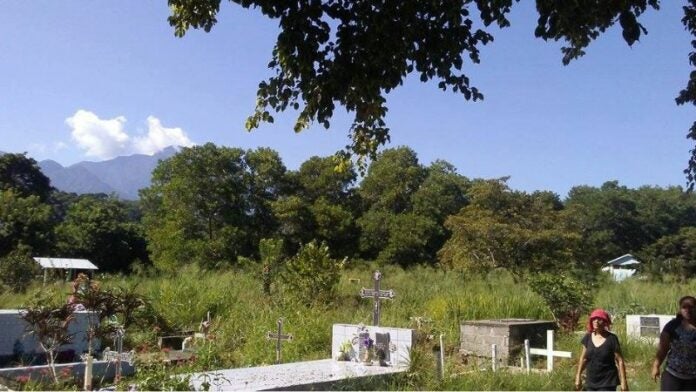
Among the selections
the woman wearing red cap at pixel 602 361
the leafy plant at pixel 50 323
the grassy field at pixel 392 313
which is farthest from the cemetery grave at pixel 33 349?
the woman wearing red cap at pixel 602 361

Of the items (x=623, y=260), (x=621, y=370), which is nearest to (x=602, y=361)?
(x=621, y=370)

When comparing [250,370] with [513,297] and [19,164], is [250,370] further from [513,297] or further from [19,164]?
[19,164]

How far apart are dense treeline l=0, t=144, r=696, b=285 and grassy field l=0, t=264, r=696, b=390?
599 cm

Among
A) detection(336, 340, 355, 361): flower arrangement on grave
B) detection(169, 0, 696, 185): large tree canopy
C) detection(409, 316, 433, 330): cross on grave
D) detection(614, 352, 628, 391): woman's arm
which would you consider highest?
detection(169, 0, 696, 185): large tree canopy

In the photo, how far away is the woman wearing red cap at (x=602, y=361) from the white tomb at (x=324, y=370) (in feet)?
9.32

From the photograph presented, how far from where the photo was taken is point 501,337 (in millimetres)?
11172

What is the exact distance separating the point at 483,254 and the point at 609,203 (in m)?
29.1

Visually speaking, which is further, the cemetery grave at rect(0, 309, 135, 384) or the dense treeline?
the dense treeline

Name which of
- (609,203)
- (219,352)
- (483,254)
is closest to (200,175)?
(483,254)

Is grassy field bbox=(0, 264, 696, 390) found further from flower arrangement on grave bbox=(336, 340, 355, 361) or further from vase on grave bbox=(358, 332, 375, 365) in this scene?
flower arrangement on grave bbox=(336, 340, 355, 361)

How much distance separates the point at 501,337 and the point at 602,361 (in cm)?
538

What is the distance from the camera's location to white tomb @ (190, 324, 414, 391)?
7469 mm

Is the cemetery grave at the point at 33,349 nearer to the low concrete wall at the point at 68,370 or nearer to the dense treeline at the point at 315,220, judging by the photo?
the low concrete wall at the point at 68,370

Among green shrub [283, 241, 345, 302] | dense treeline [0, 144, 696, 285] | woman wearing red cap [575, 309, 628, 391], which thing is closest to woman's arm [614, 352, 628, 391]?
woman wearing red cap [575, 309, 628, 391]
